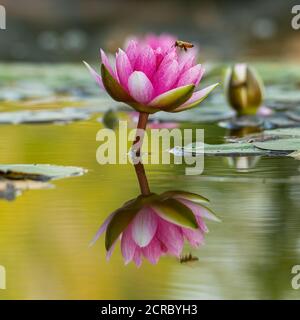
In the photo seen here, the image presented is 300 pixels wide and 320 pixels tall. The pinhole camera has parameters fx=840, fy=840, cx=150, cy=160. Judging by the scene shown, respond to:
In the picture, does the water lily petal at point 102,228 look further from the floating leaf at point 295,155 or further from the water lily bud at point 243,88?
the water lily bud at point 243,88

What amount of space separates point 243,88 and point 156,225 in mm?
1503

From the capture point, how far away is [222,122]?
8.41ft

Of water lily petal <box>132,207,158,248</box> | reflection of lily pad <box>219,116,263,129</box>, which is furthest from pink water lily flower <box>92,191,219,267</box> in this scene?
reflection of lily pad <box>219,116,263,129</box>

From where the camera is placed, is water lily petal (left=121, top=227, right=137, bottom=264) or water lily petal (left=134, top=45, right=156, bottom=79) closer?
water lily petal (left=121, top=227, right=137, bottom=264)

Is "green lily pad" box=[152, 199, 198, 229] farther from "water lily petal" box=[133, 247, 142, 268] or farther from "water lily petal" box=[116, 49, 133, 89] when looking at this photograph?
"water lily petal" box=[116, 49, 133, 89]

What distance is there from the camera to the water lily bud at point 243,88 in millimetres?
2598

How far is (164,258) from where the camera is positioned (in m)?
1.05

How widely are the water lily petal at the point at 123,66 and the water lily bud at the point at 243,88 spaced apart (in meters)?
0.97

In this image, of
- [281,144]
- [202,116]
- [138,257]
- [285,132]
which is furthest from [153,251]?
[202,116]

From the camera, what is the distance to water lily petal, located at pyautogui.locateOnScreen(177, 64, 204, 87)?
168cm

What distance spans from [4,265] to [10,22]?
19.9 feet

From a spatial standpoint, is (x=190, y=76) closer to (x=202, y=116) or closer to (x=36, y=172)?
(x=36, y=172)

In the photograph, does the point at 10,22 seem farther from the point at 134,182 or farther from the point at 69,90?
the point at 134,182

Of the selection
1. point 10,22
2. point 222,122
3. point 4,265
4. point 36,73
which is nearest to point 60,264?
point 4,265
